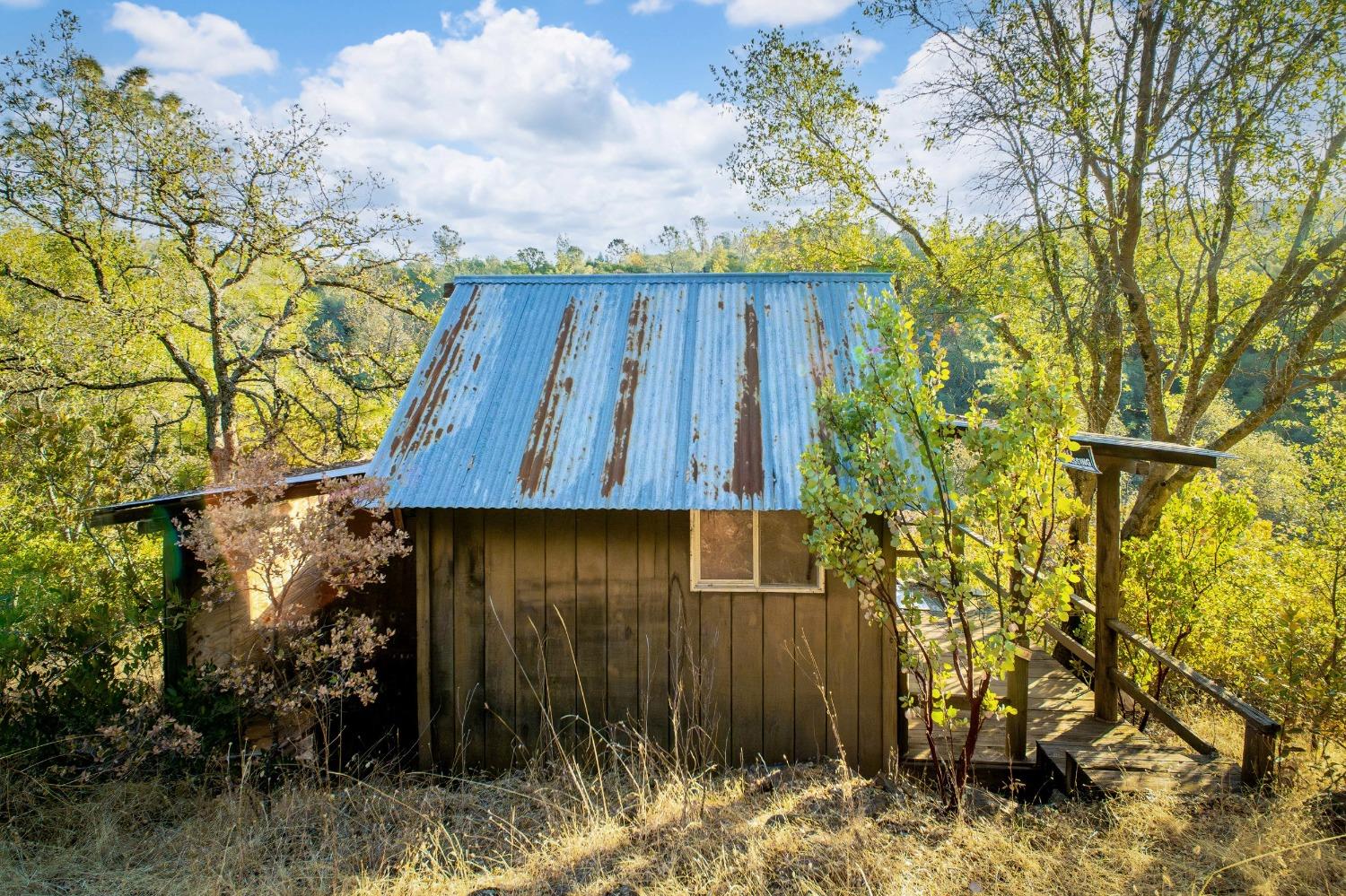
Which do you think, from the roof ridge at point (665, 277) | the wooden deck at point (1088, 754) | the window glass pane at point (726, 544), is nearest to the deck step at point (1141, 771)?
the wooden deck at point (1088, 754)

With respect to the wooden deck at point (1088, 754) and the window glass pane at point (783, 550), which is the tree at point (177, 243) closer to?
the window glass pane at point (783, 550)

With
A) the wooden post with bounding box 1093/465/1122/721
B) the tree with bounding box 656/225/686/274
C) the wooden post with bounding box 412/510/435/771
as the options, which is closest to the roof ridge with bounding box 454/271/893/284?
the wooden post with bounding box 412/510/435/771

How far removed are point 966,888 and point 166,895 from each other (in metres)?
4.32

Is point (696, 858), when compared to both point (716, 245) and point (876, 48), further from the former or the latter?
point (716, 245)

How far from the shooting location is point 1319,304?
9586mm

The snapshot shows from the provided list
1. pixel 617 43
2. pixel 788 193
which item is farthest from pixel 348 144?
pixel 788 193

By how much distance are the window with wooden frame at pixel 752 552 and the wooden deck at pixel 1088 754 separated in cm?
192

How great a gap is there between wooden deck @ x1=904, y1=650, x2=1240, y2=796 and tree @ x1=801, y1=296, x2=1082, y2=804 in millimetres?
1353

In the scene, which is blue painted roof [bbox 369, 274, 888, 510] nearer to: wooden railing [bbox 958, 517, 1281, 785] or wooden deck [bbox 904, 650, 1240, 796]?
wooden railing [bbox 958, 517, 1281, 785]

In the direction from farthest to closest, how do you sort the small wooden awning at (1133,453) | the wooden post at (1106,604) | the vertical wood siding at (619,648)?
the wooden post at (1106,604), the vertical wood siding at (619,648), the small wooden awning at (1133,453)

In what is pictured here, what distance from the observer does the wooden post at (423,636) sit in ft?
19.5

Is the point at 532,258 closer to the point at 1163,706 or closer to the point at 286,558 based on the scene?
the point at 286,558

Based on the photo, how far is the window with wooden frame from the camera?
580cm

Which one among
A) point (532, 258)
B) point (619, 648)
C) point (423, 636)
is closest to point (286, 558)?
point (423, 636)
